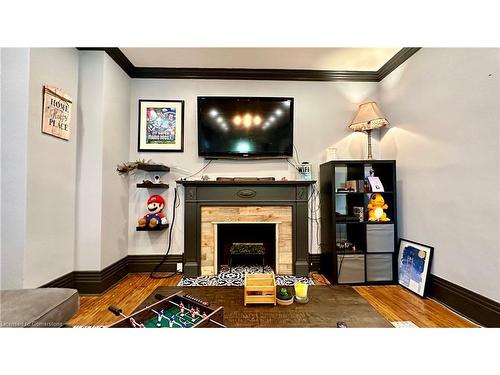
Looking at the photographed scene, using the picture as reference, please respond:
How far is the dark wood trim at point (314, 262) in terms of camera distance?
9.72 ft

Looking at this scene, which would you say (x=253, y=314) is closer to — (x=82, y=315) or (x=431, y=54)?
(x=82, y=315)

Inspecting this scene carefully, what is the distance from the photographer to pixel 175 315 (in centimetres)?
96

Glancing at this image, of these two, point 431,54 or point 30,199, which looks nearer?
point 30,199

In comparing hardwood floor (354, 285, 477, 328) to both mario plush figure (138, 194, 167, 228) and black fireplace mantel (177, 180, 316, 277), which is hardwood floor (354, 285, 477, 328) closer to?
black fireplace mantel (177, 180, 316, 277)

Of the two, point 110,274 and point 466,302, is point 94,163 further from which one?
point 466,302

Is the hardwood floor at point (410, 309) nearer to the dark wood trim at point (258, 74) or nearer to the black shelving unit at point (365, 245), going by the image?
the black shelving unit at point (365, 245)

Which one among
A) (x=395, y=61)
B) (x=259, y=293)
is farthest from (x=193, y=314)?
→ (x=395, y=61)

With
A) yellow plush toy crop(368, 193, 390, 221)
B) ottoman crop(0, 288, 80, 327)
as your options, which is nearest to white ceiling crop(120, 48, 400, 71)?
yellow plush toy crop(368, 193, 390, 221)

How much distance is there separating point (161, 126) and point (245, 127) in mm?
1137

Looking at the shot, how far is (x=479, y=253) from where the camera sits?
67.0 inches

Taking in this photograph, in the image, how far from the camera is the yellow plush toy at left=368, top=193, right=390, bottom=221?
102 inches
